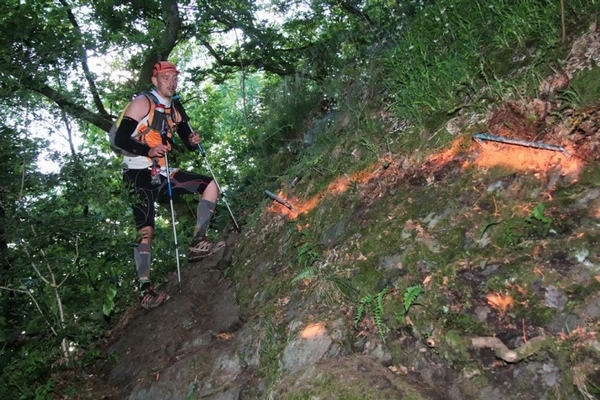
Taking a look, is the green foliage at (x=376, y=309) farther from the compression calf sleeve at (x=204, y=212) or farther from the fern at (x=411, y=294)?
the compression calf sleeve at (x=204, y=212)

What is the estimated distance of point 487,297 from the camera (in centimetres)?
299

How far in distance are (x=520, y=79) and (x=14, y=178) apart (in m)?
5.81

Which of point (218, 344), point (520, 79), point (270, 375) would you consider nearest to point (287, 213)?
point (218, 344)

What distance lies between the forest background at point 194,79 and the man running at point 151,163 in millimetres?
254

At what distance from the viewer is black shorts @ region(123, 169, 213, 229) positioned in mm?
6156

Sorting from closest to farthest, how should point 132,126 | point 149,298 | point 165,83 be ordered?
1. point 132,126
2. point 165,83
3. point 149,298

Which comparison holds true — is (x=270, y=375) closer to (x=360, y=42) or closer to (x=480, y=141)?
(x=480, y=141)

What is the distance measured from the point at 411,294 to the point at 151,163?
447 centimetres

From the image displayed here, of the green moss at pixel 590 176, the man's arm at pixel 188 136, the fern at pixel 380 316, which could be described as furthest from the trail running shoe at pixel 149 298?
the green moss at pixel 590 176

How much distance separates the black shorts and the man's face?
1144mm

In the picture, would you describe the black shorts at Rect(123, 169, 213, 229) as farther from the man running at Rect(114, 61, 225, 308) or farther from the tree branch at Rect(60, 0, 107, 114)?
the tree branch at Rect(60, 0, 107, 114)

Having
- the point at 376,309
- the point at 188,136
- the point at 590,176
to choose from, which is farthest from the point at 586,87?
the point at 188,136

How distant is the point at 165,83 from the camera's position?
Answer: 238 inches

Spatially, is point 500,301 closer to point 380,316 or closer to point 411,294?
point 411,294
